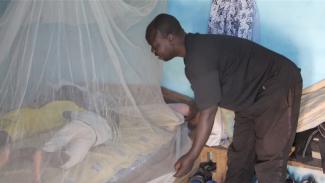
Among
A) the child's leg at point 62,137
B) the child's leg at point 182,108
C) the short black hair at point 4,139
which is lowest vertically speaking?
the child's leg at point 182,108

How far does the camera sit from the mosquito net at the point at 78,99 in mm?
1687

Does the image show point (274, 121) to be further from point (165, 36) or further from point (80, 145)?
point (80, 145)

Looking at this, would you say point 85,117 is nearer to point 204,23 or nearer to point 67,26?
point 67,26

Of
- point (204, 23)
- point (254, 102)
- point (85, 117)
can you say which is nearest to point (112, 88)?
point (85, 117)

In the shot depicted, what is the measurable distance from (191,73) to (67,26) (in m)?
0.61

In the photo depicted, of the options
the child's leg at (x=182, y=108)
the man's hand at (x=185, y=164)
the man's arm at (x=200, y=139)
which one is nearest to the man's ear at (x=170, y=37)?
the man's arm at (x=200, y=139)

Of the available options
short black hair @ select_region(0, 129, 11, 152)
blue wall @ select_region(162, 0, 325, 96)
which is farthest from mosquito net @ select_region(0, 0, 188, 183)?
blue wall @ select_region(162, 0, 325, 96)

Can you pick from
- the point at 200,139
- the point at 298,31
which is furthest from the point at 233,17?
the point at 200,139

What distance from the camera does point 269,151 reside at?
208 centimetres

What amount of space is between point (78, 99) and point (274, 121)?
980 millimetres

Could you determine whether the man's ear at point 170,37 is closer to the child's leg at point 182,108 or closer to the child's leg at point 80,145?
the child's leg at point 80,145

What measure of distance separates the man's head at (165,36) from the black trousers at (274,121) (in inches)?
21.3

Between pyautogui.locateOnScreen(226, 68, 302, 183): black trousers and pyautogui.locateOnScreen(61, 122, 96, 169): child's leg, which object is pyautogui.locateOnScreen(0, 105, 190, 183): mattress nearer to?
pyautogui.locateOnScreen(61, 122, 96, 169): child's leg

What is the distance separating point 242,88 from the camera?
1.94 meters
